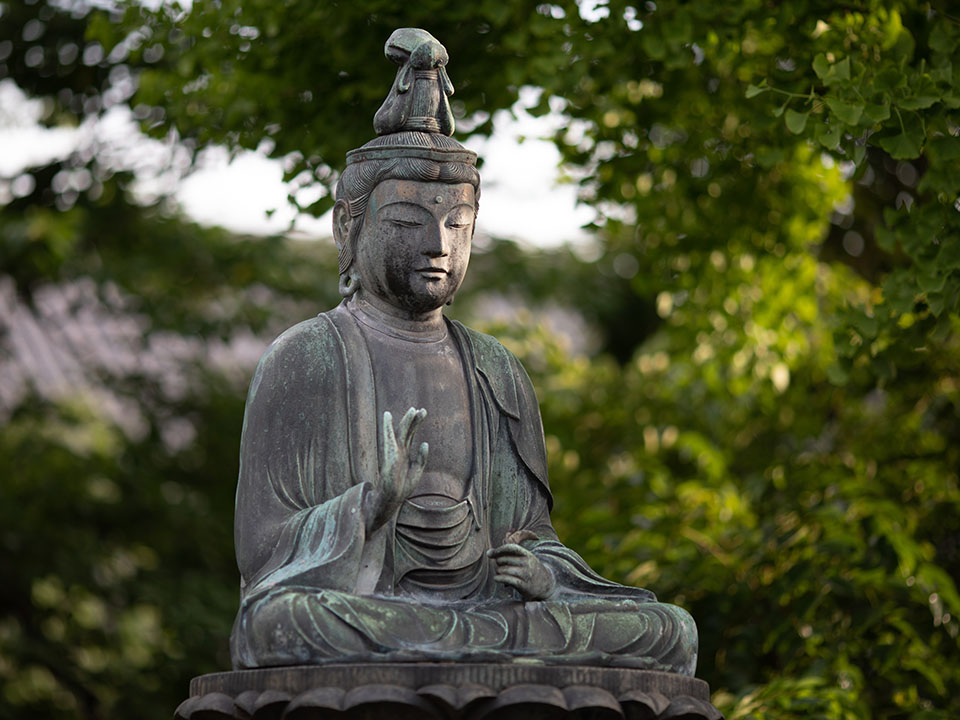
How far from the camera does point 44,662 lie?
12273mm

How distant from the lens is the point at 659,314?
10930mm

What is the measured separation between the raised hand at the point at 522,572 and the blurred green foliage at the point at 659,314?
7.75 ft

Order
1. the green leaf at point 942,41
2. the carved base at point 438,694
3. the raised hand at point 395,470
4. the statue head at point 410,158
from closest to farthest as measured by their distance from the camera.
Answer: the carved base at point 438,694 → the raised hand at point 395,470 → the statue head at point 410,158 → the green leaf at point 942,41

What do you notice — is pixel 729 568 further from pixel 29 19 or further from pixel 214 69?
pixel 29 19

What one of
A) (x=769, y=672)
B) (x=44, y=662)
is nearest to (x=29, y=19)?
(x=44, y=662)

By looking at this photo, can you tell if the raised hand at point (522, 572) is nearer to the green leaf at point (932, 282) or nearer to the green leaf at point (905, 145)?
the green leaf at point (932, 282)

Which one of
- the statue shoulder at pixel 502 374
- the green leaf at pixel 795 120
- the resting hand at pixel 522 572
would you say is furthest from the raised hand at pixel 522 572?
the green leaf at pixel 795 120

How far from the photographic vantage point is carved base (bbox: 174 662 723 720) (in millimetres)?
4551

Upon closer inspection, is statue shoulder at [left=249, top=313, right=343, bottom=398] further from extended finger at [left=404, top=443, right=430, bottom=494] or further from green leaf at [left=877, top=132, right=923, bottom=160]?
green leaf at [left=877, top=132, right=923, bottom=160]

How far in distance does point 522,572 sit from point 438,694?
717 mm

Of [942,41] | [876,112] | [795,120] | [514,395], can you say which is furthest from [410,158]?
[942,41]

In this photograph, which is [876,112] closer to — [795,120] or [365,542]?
[795,120]

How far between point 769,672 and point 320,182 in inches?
143

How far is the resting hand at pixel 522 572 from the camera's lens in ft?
16.9
